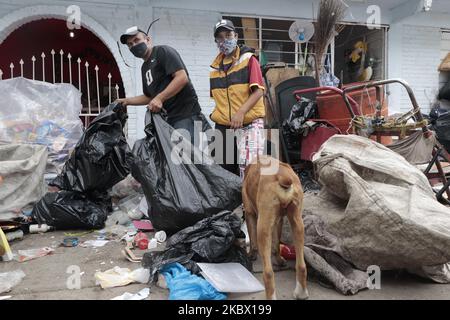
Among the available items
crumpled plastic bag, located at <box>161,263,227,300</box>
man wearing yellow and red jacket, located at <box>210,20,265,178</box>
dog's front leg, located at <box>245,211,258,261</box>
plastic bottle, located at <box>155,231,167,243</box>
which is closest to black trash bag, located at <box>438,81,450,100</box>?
man wearing yellow and red jacket, located at <box>210,20,265,178</box>

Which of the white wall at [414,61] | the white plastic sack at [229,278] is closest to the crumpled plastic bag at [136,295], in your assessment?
the white plastic sack at [229,278]

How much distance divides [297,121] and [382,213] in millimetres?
2782

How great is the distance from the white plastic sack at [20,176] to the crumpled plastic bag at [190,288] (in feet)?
7.78

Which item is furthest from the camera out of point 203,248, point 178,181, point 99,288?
point 178,181

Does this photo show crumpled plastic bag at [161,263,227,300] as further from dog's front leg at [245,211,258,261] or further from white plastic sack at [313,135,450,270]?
white plastic sack at [313,135,450,270]

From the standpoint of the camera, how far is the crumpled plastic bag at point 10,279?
7.95ft

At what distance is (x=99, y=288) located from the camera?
96.7 inches

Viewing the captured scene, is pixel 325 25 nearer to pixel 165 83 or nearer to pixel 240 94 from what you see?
pixel 240 94

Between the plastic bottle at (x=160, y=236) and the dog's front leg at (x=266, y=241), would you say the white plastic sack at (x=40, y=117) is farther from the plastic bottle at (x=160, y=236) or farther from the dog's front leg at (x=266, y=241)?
the dog's front leg at (x=266, y=241)

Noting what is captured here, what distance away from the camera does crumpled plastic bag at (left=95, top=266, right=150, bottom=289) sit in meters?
2.47

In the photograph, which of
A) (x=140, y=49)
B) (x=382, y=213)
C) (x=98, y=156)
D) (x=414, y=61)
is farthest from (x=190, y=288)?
(x=414, y=61)

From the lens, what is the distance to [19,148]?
4215mm
